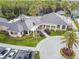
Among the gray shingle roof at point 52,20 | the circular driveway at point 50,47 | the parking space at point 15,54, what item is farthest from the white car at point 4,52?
the gray shingle roof at point 52,20

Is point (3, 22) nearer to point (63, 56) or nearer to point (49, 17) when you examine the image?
point (49, 17)

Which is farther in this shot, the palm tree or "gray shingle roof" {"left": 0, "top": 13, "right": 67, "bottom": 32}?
"gray shingle roof" {"left": 0, "top": 13, "right": 67, "bottom": 32}

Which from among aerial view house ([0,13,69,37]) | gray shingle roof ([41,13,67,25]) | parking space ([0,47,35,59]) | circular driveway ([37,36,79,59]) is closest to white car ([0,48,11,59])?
parking space ([0,47,35,59])

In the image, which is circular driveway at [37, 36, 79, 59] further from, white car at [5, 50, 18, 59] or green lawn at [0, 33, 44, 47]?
white car at [5, 50, 18, 59]

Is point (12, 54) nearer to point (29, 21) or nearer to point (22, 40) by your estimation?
point (22, 40)

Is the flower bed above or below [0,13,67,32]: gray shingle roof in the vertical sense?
below

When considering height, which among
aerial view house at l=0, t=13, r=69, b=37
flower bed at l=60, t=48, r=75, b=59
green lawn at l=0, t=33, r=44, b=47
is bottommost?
flower bed at l=60, t=48, r=75, b=59

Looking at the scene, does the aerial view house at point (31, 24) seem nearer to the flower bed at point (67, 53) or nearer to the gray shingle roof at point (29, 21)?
the gray shingle roof at point (29, 21)
